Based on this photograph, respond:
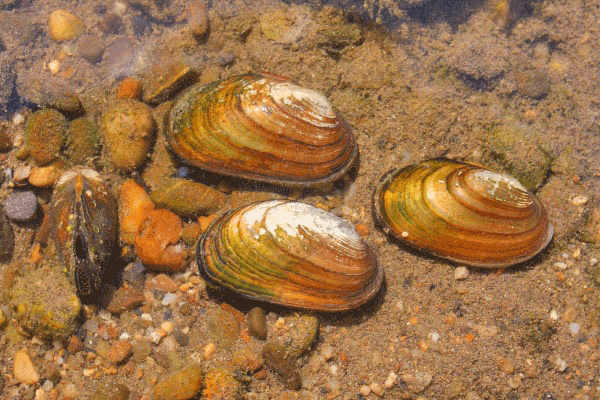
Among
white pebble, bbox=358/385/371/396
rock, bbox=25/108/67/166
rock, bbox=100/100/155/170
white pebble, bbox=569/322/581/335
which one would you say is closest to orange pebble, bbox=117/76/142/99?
rock, bbox=100/100/155/170

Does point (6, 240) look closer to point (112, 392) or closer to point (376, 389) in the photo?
point (112, 392)

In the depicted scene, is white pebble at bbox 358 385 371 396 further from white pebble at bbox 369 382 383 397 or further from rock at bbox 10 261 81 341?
rock at bbox 10 261 81 341

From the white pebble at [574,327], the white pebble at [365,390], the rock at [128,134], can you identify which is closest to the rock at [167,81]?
the rock at [128,134]

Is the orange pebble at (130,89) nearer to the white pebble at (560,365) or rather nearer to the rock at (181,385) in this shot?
the rock at (181,385)

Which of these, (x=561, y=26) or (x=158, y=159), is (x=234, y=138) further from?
(x=561, y=26)

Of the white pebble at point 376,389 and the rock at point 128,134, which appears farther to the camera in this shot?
the rock at point 128,134

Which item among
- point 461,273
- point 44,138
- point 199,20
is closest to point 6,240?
point 44,138

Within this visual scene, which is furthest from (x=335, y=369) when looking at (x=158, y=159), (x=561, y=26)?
(x=561, y=26)

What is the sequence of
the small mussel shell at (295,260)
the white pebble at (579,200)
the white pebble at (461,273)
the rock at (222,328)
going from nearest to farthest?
the small mussel shell at (295,260)
the rock at (222,328)
the white pebble at (461,273)
the white pebble at (579,200)
